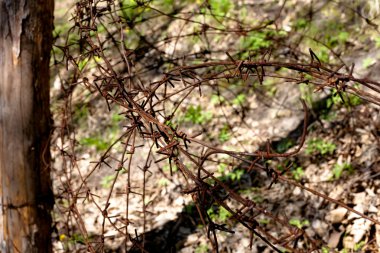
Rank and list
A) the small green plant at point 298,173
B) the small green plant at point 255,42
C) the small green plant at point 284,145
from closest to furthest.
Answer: the small green plant at point 298,173 → the small green plant at point 284,145 → the small green plant at point 255,42

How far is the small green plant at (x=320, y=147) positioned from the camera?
456 centimetres

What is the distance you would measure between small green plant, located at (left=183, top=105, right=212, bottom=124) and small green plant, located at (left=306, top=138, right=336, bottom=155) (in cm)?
132

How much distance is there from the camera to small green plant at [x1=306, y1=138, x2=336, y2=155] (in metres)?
4.56

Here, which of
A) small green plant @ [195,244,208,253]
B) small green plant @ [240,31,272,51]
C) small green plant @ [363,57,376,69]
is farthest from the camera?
small green plant @ [240,31,272,51]

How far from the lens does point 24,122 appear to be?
321 centimetres

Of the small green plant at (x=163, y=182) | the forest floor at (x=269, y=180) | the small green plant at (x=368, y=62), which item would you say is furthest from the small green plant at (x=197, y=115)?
the small green plant at (x=368, y=62)

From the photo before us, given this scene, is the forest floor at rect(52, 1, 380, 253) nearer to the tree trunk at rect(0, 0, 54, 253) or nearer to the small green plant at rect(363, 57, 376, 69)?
the small green plant at rect(363, 57, 376, 69)

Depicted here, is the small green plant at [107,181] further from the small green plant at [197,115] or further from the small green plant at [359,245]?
the small green plant at [359,245]

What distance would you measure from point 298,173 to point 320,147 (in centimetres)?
38

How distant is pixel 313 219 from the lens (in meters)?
4.02

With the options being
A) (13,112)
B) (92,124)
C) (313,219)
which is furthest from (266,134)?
(13,112)

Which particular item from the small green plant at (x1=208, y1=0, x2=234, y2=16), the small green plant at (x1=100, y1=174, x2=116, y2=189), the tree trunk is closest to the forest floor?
the small green plant at (x1=100, y1=174, x2=116, y2=189)

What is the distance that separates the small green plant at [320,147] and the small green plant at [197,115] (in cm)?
132

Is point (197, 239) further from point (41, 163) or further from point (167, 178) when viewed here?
point (41, 163)
